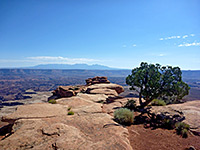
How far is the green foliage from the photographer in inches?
599

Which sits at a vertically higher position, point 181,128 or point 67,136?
point 67,136

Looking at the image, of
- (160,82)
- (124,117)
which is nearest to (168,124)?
(124,117)

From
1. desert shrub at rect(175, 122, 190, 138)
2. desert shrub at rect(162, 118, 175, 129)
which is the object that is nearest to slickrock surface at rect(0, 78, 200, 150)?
desert shrub at rect(175, 122, 190, 138)

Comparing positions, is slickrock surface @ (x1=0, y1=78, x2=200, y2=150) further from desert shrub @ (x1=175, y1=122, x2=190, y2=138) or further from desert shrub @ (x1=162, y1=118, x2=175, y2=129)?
desert shrub @ (x1=162, y1=118, x2=175, y2=129)

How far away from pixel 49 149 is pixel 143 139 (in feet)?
21.3

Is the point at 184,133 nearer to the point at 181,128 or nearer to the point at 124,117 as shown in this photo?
the point at 181,128

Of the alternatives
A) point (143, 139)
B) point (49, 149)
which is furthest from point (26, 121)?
point (143, 139)

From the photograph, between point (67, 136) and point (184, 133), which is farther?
point (184, 133)

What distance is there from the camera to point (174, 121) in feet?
39.4

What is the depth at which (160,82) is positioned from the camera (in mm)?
16266

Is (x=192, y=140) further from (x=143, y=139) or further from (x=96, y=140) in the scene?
(x=96, y=140)

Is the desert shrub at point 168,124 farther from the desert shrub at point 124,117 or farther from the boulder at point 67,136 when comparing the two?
the boulder at point 67,136

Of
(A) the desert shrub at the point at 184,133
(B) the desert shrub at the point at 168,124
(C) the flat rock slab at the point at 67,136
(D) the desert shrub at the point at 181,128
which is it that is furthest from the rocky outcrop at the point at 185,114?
(C) the flat rock slab at the point at 67,136

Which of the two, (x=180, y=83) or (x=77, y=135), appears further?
(x=180, y=83)
